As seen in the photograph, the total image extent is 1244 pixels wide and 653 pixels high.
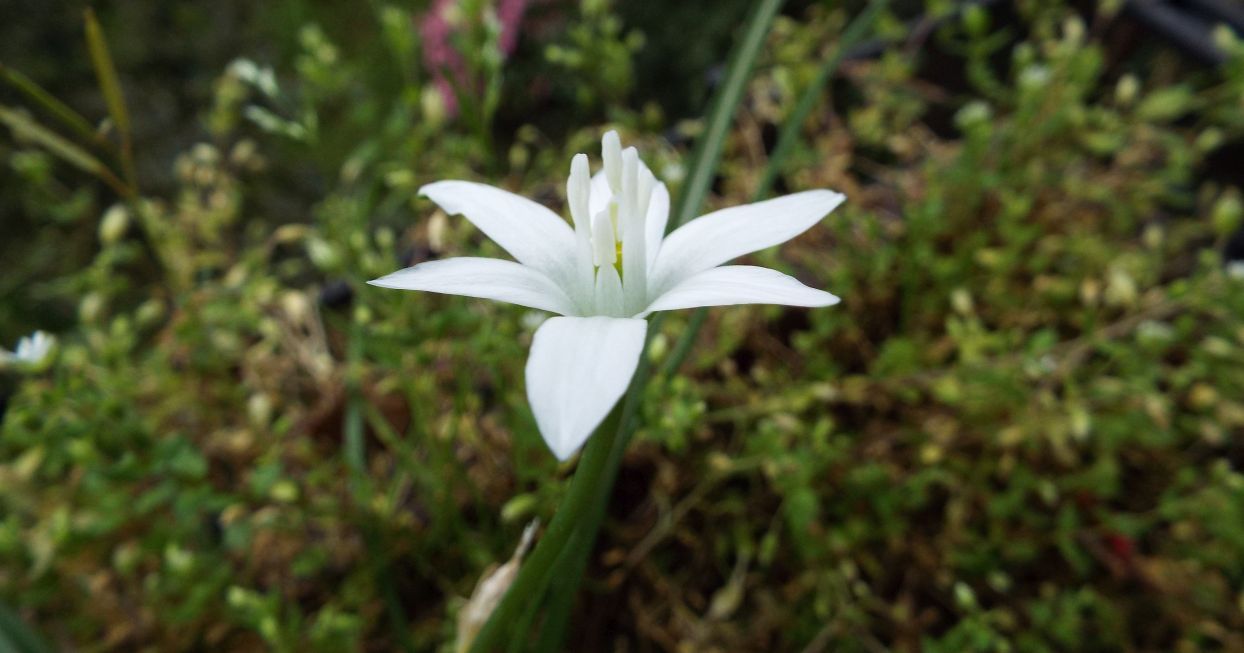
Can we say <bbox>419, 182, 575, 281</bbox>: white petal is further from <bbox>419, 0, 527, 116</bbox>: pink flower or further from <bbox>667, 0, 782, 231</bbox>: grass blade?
<bbox>419, 0, 527, 116</bbox>: pink flower

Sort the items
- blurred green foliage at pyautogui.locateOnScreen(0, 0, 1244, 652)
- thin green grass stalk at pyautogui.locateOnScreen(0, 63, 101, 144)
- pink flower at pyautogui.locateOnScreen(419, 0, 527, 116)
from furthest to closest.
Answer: pink flower at pyautogui.locateOnScreen(419, 0, 527, 116)
blurred green foliage at pyautogui.locateOnScreen(0, 0, 1244, 652)
thin green grass stalk at pyautogui.locateOnScreen(0, 63, 101, 144)

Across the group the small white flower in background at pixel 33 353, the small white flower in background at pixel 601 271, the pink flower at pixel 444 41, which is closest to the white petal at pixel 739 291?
the small white flower in background at pixel 601 271

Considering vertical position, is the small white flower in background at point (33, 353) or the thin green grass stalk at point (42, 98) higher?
the thin green grass stalk at point (42, 98)

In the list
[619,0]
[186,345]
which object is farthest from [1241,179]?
[186,345]

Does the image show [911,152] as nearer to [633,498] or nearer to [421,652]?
[633,498]

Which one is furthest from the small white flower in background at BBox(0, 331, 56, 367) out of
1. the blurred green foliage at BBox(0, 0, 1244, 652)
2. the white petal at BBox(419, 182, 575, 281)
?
the white petal at BBox(419, 182, 575, 281)

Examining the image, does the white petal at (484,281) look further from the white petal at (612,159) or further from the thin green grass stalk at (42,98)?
Answer: the thin green grass stalk at (42,98)
